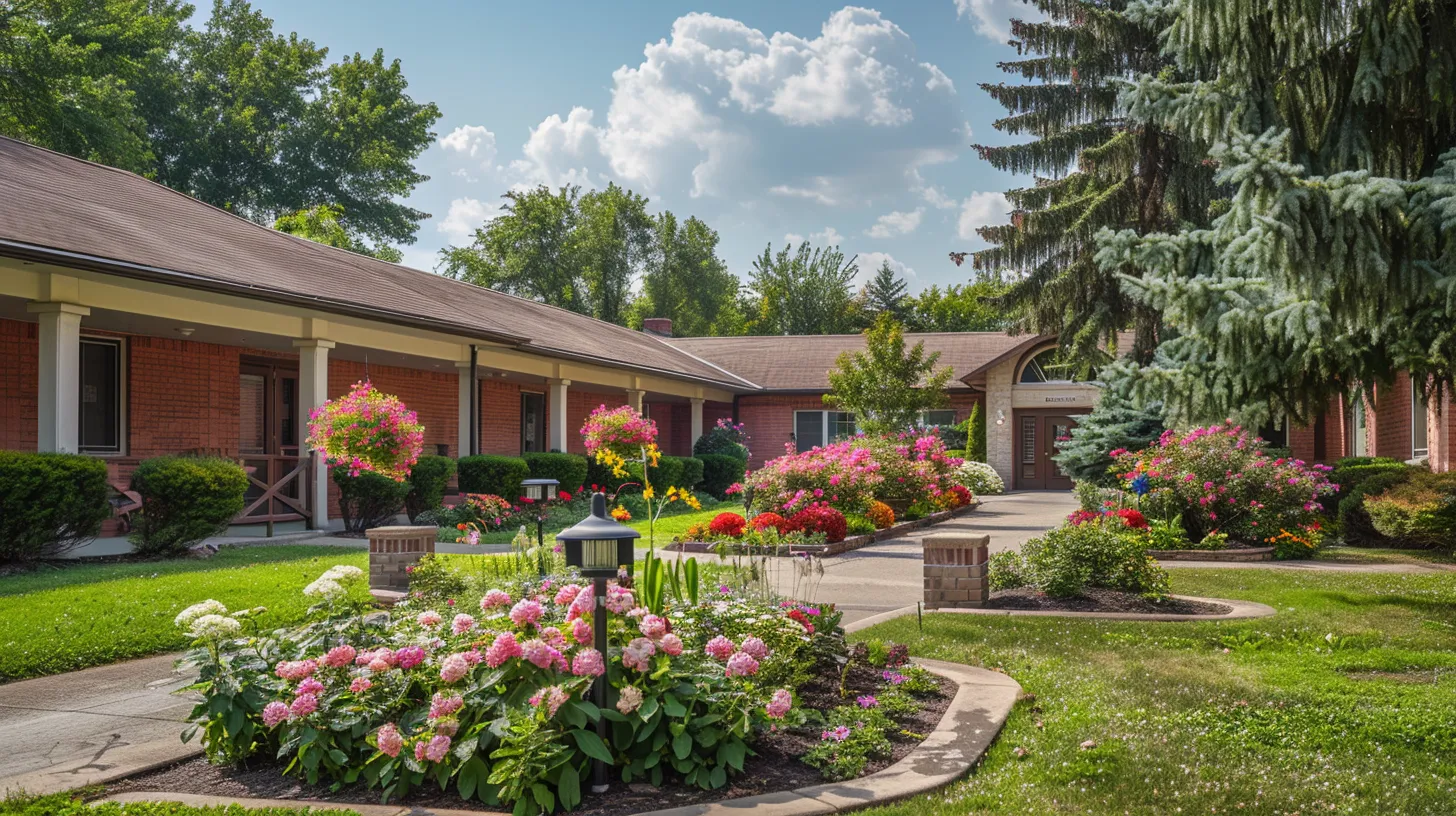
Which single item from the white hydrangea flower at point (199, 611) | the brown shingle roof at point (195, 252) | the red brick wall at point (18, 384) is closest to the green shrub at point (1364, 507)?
the brown shingle roof at point (195, 252)

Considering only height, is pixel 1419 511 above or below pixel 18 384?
below

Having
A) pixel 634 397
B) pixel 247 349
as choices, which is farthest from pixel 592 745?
pixel 634 397

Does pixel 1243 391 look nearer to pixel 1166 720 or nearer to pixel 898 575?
pixel 898 575

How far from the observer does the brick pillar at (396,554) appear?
30.4 ft

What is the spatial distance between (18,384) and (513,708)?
12403mm

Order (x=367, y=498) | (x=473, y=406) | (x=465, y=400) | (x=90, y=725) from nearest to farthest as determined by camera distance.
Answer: (x=90, y=725) < (x=367, y=498) < (x=473, y=406) < (x=465, y=400)

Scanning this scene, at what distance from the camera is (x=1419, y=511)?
45.6 feet

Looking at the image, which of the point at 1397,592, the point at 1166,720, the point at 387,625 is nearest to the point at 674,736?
the point at 387,625

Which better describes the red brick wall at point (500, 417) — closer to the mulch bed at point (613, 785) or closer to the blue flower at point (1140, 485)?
the blue flower at point (1140, 485)

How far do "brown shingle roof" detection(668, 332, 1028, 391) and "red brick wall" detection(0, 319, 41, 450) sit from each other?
22.8 m

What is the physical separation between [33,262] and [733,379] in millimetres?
24042

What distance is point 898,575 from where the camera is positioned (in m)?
12.0

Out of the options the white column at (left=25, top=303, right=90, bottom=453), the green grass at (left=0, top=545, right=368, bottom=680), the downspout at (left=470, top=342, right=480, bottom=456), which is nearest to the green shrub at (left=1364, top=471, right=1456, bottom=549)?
the green grass at (left=0, top=545, right=368, bottom=680)

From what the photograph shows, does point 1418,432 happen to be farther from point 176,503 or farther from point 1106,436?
point 176,503
